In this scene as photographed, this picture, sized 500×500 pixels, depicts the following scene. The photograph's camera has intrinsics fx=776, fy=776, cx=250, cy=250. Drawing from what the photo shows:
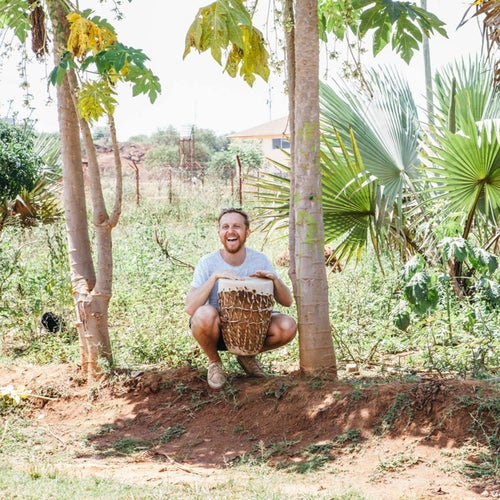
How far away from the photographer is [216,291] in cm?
534

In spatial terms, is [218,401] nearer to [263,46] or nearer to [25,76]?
[263,46]

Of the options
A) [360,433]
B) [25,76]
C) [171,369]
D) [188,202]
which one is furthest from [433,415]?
[188,202]

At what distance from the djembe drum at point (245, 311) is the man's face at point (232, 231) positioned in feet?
1.03

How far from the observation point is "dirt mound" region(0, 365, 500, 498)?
159 inches

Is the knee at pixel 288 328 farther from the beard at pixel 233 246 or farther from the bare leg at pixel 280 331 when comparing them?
the beard at pixel 233 246

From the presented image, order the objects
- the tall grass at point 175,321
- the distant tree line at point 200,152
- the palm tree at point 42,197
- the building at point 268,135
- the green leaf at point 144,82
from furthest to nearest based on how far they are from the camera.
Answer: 1. the building at point 268,135
2. the distant tree line at point 200,152
3. the palm tree at point 42,197
4. the tall grass at point 175,321
5. the green leaf at point 144,82

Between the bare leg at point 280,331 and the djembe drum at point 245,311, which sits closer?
the djembe drum at point 245,311

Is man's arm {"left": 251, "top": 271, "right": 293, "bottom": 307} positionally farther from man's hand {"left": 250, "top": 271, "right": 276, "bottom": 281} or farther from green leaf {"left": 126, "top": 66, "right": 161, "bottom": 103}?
green leaf {"left": 126, "top": 66, "right": 161, "bottom": 103}

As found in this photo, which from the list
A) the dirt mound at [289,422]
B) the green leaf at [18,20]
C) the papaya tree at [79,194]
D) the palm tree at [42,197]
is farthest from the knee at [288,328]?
the palm tree at [42,197]

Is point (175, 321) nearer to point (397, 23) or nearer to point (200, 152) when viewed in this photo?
point (397, 23)

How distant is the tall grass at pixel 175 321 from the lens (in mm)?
5855

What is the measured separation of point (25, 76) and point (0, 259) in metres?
2.20

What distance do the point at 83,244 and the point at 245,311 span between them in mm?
1653

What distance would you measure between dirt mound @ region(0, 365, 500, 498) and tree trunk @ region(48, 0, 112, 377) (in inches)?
12.3
